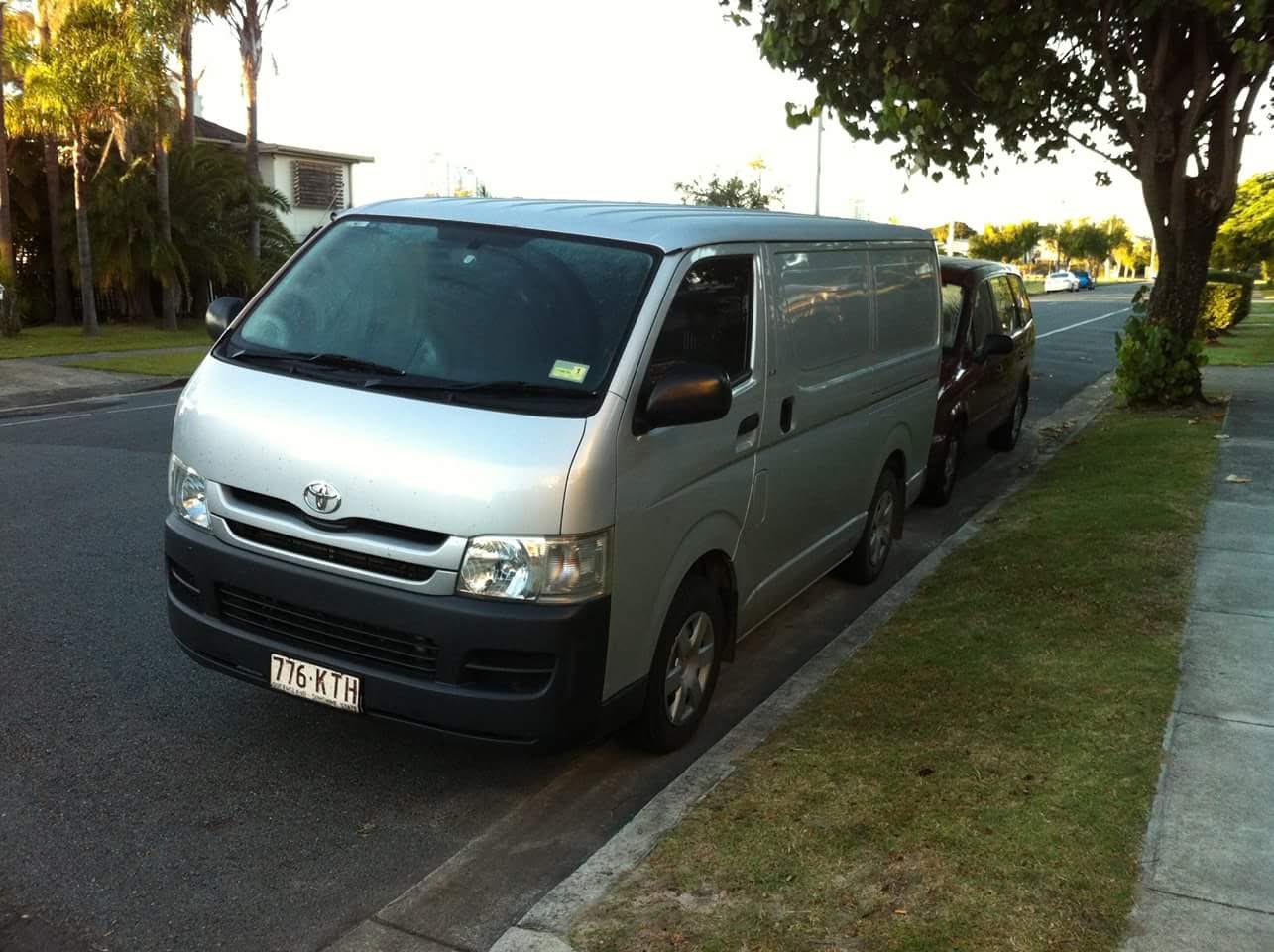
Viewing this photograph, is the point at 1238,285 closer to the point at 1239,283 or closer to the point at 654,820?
the point at 1239,283

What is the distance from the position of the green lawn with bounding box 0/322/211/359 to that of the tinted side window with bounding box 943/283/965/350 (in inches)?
591

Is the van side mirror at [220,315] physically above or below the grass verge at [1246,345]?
above

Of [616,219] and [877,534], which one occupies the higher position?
[616,219]

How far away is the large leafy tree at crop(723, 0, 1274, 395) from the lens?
36.4 ft

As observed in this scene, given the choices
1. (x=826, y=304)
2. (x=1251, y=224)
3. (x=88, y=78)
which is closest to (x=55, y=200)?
(x=88, y=78)

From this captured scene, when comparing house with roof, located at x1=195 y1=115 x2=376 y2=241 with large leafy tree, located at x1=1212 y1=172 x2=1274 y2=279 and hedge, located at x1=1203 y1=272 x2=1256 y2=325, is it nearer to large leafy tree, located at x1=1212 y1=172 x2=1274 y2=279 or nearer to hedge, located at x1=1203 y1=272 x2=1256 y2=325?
hedge, located at x1=1203 y1=272 x2=1256 y2=325

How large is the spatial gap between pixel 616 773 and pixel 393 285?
6.76 feet

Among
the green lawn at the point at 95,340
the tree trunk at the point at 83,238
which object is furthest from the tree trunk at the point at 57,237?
the tree trunk at the point at 83,238

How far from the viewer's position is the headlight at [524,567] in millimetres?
3785

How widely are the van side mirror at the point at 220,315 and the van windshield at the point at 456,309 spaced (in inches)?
15.8

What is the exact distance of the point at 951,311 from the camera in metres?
10.0

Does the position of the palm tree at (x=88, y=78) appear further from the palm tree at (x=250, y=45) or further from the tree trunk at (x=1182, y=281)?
the tree trunk at (x=1182, y=281)

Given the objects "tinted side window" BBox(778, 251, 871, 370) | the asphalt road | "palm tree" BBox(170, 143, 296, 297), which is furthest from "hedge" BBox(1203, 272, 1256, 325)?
the asphalt road

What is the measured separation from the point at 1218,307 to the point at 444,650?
90.7ft
